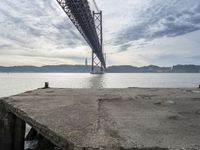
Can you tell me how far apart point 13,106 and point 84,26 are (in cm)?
2790

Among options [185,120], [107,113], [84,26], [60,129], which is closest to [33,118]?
[60,129]

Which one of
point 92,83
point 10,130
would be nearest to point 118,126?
point 10,130

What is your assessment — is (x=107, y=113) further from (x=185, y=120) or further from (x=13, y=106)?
(x=13, y=106)

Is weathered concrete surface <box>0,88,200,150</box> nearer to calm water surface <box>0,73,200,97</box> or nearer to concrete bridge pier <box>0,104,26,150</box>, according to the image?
concrete bridge pier <box>0,104,26,150</box>

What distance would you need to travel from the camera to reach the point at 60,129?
3209mm

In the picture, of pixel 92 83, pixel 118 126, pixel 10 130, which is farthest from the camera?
pixel 92 83

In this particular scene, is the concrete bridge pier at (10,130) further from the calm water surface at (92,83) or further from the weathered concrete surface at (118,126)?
the calm water surface at (92,83)

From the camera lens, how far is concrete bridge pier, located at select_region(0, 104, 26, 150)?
17.2ft

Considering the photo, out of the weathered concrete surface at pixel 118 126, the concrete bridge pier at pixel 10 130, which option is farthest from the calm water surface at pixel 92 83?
the weathered concrete surface at pixel 118 126

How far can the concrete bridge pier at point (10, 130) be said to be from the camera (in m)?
5.26

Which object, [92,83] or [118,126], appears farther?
[92,83]

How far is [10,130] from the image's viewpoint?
17.4 feet

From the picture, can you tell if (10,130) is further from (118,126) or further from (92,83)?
(92,83)

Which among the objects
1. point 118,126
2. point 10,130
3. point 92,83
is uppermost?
point 118,126
